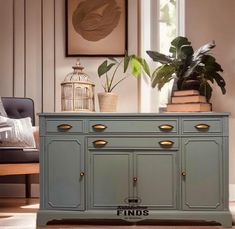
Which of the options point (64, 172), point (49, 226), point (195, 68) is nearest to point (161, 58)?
point (195, 68)

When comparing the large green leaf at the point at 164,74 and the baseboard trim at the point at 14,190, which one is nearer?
the large green leaf at the point at 164,74

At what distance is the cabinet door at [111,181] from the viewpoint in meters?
2.27

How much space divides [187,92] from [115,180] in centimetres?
73

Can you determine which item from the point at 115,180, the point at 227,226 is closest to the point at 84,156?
the point at 115,180

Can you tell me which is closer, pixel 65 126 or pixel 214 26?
pixel 65 126

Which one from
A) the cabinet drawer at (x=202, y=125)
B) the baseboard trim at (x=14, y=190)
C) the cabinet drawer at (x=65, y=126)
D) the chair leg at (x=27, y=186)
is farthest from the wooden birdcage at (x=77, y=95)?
the baseboard trim at (x=14, y=190)

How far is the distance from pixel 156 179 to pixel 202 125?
0.44m

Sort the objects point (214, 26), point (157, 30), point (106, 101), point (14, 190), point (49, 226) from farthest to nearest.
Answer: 1. point (157, 30)
2. point (14, 190)
3. point (214, 26)
4. point (106, 101)
5. point (49, 226)

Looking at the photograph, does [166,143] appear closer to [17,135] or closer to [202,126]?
[202,126]

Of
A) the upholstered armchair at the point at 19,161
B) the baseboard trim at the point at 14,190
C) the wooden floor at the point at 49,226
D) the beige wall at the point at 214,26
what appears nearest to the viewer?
the wooden floor at the point at 49,226

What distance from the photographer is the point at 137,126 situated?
228 centimetres

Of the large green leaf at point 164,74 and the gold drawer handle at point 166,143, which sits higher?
the large green leaf at point 164,74

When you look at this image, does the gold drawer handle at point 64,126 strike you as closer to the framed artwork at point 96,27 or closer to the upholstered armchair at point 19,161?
the upholstered armchair at point 19,161

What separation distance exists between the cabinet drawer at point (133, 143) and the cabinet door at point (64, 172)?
0.11 meters
